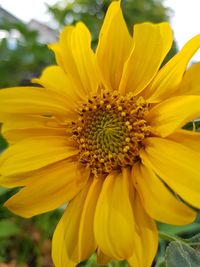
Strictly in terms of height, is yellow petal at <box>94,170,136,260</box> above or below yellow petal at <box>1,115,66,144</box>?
below

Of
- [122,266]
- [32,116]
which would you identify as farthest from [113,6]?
[122,266]

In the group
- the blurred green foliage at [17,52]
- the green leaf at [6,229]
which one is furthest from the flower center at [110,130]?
the blurred green foliage at [17,52]

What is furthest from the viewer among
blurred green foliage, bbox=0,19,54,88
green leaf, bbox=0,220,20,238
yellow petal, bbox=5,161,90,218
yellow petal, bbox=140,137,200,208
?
blurred green foliage, bbox=0,19,54,88

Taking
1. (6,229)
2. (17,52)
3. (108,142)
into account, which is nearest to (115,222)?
(108,142)

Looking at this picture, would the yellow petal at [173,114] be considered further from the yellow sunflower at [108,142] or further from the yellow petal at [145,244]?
the yellow petal at [145,244]

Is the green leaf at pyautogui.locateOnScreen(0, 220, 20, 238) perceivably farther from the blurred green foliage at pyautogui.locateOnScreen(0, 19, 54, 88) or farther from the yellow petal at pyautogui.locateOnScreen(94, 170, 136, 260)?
the yellow petal at pyautogui.locateOnScreen(94, 170, 136, 260)

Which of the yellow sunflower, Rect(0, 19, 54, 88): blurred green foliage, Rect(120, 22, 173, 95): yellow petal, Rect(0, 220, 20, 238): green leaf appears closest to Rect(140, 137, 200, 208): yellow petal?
the yellow sunflower
